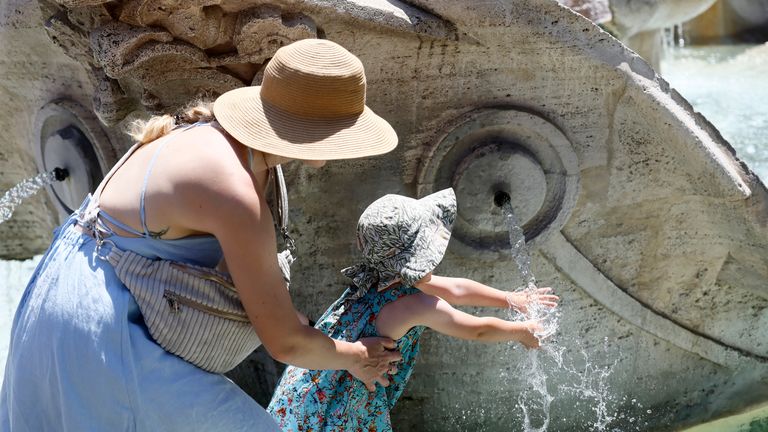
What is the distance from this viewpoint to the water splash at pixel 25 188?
12.4 ft

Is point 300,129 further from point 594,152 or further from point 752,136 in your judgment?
point 752,136

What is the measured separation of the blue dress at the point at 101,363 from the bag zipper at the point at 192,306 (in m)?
0.08

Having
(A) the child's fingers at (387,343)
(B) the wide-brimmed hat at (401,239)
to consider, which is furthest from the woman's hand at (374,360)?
(B) the wide-brimmed hat at (401,239)

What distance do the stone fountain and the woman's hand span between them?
76cm

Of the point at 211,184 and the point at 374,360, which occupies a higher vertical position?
the point at 211,184

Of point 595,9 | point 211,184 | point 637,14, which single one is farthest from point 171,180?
point 637,14

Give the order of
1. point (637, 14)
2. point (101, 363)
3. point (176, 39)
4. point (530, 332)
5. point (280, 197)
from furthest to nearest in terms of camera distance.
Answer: point (637, 14) < point (176, 39) < point (530, 332) < point (280, 197) < point (101, 363)

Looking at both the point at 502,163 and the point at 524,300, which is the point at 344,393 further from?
the point at 502,163

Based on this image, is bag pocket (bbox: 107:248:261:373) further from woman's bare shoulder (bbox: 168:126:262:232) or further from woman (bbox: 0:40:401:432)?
woman's bare shoulder (bbox: 168:126:262:232)

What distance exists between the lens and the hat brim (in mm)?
2188

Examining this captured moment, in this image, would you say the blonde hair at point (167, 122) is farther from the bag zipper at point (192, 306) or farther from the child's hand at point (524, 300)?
the child's hand at point (524, 300)

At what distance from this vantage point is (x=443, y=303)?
2.70 metres

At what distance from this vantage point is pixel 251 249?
6.97 ft

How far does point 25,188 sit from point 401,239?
1990 mm
